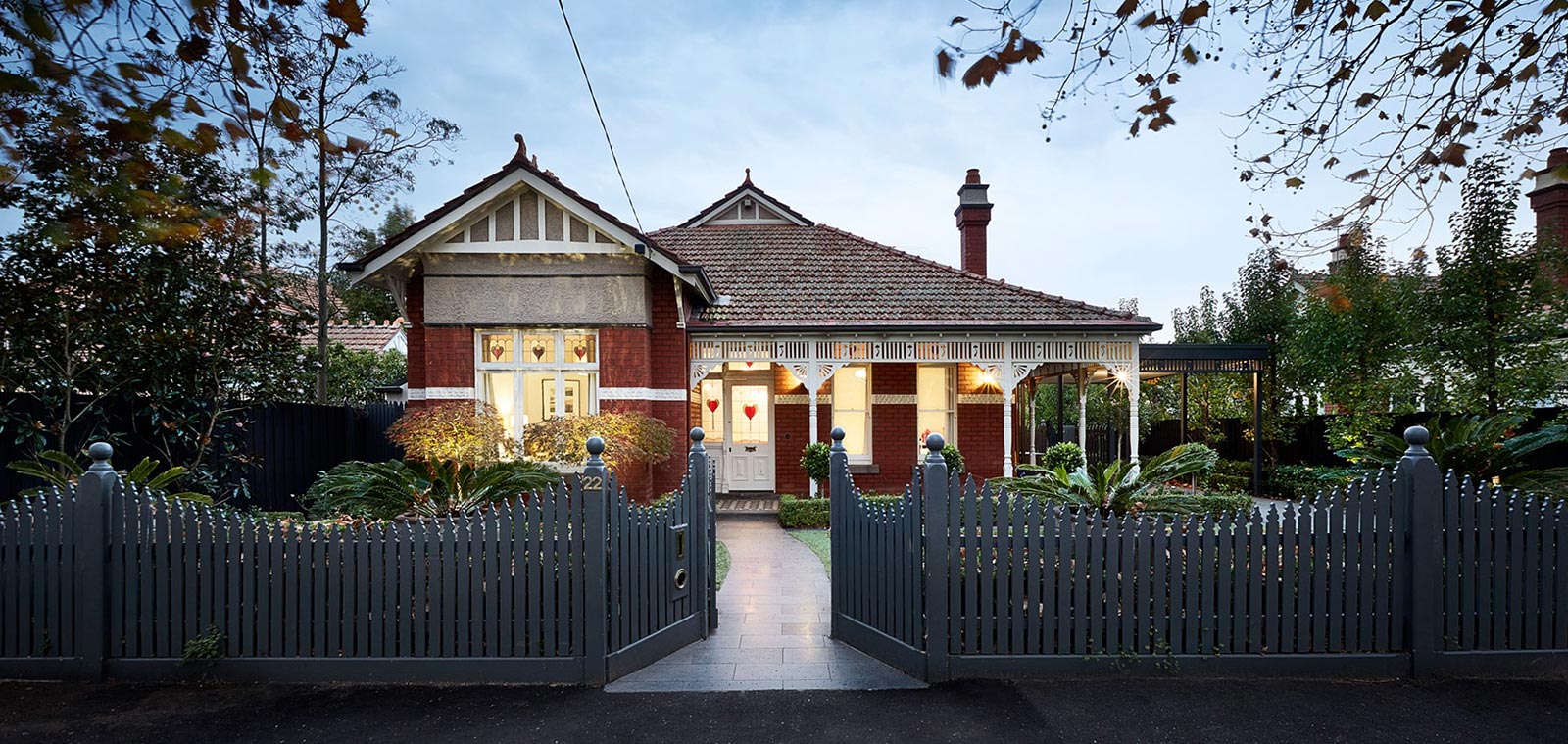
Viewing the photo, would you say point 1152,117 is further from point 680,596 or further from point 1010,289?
point 1010,289

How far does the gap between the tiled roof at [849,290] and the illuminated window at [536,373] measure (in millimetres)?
2131

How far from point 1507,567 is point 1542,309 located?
27.5 feet

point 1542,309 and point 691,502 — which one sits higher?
point 1542,309

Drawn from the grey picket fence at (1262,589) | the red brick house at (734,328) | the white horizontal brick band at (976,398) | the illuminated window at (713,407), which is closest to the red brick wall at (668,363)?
the red brick house at (734,328)

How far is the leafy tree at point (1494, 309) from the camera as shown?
9523 mm

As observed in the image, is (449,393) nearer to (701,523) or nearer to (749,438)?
(749,438)

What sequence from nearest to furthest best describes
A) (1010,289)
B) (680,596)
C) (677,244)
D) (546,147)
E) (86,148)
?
1. (86,148)
2. (680,596)
3. (546,147)
4. (1010,289)
5. (677,244)

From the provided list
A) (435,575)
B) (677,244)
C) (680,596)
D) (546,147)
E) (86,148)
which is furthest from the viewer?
(677,244)

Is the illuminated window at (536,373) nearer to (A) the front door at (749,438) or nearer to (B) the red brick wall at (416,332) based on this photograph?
(B) the red brick wall at (416,332)

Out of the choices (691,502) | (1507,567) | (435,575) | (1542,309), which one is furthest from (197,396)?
→ (1542,309)

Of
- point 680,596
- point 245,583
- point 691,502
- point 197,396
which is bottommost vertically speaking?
point 680,596

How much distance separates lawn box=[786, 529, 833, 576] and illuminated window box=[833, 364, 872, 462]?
11.3ft

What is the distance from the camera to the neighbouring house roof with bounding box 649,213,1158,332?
12.1 meters

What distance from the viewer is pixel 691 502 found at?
5.37 meters
